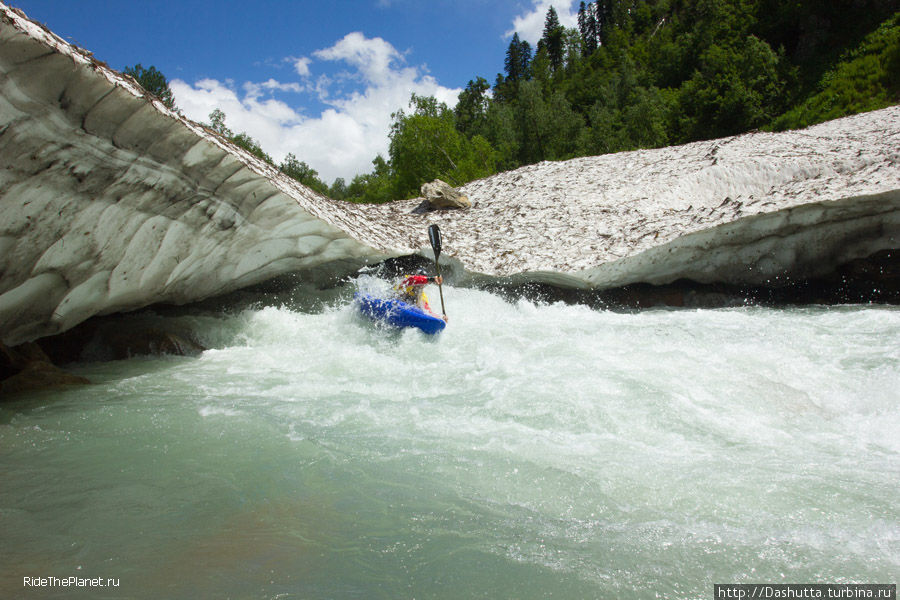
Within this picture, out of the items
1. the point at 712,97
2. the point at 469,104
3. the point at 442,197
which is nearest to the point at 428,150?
the point at 712,97

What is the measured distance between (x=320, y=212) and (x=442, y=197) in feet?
12.1

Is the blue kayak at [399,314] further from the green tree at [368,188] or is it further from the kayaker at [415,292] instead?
the green tree at [368,188]

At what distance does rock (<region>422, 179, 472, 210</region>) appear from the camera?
9148 mm

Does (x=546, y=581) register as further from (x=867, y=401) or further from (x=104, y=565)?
(x=867, y=401)

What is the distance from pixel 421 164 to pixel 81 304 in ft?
79.3

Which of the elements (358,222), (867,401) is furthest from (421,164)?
(867,401)

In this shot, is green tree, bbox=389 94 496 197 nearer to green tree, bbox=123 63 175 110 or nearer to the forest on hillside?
the forest on hillside

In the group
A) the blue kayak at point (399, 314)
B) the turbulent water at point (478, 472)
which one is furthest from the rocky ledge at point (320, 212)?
the turbulent water at point (478, 472)

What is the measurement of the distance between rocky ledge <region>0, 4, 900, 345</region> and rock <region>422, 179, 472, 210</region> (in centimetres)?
23

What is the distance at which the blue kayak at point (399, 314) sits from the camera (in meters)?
6.02

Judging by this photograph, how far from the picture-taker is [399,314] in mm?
6090

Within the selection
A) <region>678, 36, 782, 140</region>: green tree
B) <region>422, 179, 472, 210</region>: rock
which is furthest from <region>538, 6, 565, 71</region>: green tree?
<region>422, 179, 472, 210</region>: rock

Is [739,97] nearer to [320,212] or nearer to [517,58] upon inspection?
[320,212]

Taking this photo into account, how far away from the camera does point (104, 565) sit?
1922mm
